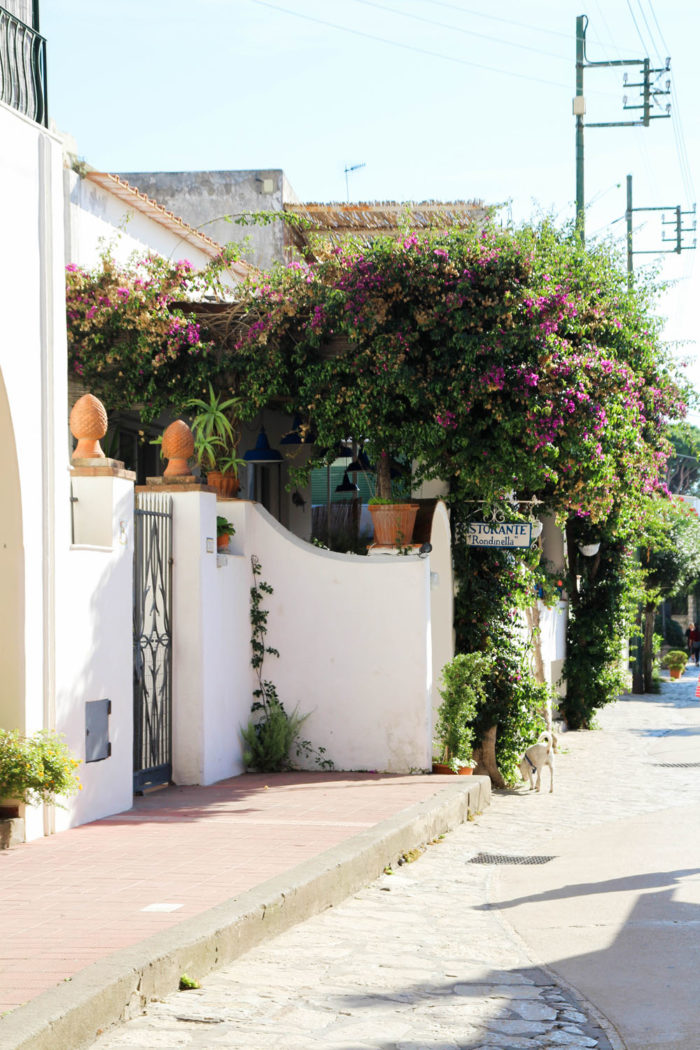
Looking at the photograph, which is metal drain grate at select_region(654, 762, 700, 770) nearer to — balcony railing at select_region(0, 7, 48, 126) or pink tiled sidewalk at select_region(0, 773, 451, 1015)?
pink tiled sidewalk at select_region(0, 773, 451, 1015)

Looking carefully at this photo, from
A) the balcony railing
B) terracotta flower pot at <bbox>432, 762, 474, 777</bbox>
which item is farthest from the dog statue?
the balcony railing

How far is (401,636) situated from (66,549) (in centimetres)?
424

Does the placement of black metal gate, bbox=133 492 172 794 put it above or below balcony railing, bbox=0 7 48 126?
below

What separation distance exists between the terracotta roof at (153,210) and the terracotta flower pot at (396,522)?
426cm

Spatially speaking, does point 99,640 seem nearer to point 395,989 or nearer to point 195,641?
point 195,641

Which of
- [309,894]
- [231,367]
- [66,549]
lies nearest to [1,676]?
[66,549]

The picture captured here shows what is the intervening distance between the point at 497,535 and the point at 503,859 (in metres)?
4.70

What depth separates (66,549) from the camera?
9180 millimetres

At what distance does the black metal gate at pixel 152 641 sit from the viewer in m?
10.7

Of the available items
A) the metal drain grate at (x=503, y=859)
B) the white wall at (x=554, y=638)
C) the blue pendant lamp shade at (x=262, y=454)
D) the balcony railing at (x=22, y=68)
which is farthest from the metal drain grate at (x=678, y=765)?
the balcony railing at (x=22, y=68)

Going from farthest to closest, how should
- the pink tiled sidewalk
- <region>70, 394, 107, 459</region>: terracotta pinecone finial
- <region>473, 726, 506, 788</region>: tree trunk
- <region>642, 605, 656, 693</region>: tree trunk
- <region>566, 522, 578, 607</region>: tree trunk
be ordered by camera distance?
<region>642, 605, 656, 693</region>: tree trunk < <region>566, 522, 578, 607</region>: tree trunk < <region>473, 726, 506, 788</region>: tree trunk < <region>70, 394, 107, 459</region>: terracotta pinecone finial < the pink tiled sidewalk

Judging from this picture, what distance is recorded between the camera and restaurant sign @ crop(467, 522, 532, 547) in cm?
1345

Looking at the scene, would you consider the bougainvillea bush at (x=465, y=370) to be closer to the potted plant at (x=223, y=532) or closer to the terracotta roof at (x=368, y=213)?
the potted plant at (x=223, y=532)

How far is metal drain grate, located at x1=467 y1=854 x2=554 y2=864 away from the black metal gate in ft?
9.84
